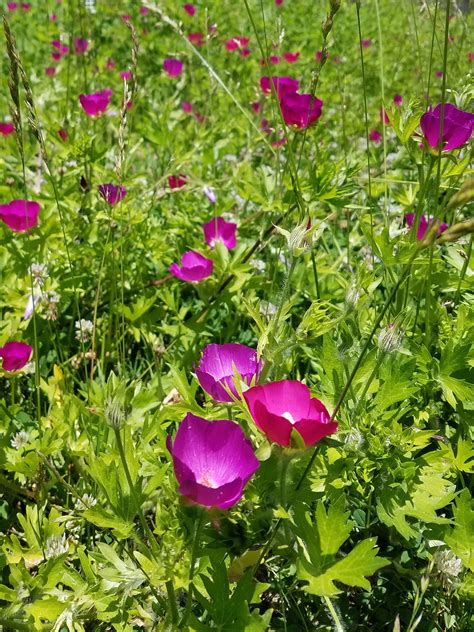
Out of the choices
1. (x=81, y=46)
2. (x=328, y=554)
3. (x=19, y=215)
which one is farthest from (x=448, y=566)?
(x=81, y=46)

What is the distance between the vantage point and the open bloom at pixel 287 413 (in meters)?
0.75

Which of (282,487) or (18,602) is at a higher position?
(282,487)

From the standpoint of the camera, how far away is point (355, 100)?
3600mm

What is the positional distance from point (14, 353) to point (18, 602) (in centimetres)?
54

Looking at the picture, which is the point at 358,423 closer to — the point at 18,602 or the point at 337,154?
the point at 18,602

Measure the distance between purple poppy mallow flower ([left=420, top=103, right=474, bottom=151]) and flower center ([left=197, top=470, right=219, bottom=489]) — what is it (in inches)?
26.0

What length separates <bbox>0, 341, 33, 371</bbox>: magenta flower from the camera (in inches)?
52.8

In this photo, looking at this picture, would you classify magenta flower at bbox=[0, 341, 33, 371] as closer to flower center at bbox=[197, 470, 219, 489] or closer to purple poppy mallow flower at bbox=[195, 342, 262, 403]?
purple poppy mallow flower at bbox=[195, 342, 262, 403]

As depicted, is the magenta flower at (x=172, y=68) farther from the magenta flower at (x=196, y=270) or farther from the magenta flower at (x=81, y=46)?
the magenta flower at (x=196, y=270)

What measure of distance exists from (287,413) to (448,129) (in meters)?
0.58

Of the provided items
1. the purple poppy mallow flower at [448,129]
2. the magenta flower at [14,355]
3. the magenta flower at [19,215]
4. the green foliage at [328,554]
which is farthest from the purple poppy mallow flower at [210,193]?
the green foliage at [328,554]

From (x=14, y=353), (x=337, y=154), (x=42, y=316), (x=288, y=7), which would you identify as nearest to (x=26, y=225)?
(x=42, y=316)

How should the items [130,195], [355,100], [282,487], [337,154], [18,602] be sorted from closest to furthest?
[282,487]
[18,602]
[130,195]
[337,154]
[355,100]

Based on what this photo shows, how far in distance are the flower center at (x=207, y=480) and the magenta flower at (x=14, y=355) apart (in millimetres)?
654
